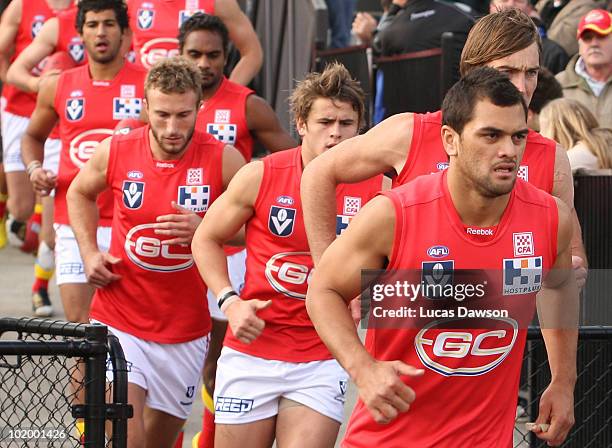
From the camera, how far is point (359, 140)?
530 cm

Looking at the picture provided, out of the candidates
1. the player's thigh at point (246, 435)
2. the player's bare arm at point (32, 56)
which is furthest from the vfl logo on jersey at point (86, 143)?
the player's thigh at point (246, 435)

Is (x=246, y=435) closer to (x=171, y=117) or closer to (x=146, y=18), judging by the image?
(x=171, y=117)

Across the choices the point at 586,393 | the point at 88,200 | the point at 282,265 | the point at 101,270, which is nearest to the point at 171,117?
the point at 88,200

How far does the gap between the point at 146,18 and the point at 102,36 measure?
Result: 1.01 metres

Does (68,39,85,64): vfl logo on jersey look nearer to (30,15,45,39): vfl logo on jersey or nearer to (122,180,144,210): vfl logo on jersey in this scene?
(30,15,45,39): vfl logo on jersey

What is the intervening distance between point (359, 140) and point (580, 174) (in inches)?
97.1

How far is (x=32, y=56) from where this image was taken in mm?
10453

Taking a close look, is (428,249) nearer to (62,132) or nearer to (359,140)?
(359,140)

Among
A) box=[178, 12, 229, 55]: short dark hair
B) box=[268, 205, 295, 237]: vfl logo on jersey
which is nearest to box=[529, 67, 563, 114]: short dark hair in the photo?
box=[178, 12, 229, 55]: short dark hair

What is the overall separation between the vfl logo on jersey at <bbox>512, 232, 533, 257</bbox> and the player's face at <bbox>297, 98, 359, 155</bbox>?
1811 mm

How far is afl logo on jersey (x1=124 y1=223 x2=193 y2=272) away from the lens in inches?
273

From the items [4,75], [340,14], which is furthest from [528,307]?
[340,14]

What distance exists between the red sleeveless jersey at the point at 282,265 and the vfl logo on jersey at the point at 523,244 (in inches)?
68.1

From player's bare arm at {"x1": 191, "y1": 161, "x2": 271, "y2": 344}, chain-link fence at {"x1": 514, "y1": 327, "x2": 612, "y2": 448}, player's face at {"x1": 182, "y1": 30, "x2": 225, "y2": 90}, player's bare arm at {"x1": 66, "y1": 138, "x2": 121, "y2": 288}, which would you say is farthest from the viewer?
player's face at {"x1": 182, "y1": 30, "x2": 225, "y2": 90}
